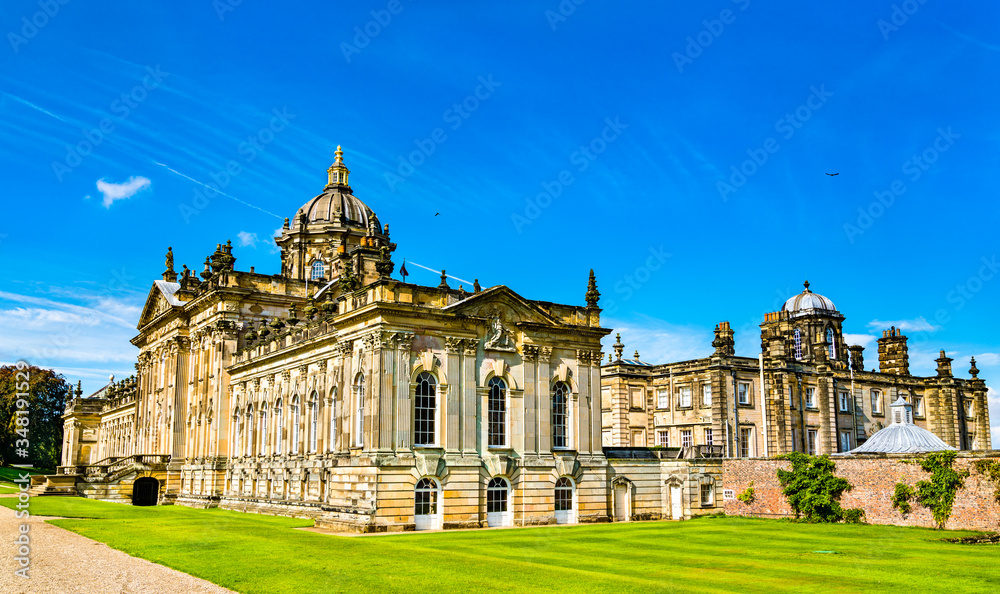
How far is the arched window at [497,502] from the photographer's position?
1355 inches

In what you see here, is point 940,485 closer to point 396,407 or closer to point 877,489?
point 877,489

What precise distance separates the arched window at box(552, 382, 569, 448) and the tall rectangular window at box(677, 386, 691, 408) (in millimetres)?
20910

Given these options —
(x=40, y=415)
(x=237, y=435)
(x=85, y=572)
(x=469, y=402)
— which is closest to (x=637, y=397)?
(x=237, y=435)

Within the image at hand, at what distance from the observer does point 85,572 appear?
19391 mm

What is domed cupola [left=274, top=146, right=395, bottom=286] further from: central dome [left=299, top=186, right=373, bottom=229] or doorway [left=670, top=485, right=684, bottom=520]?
doorway [left=670, top=485, right=684, bottom=520]

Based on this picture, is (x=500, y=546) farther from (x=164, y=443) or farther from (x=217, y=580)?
(x=164, y=443)

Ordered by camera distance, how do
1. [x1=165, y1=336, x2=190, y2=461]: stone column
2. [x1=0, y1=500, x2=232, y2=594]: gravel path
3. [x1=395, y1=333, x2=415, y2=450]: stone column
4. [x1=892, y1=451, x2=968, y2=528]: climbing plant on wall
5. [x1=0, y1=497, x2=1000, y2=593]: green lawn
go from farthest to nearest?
[x1=165, y1=336, x2=190, y2=461]: stone column → [x1=395, y1=333, x2=415, y2=450]: stone column → [x1=892, y1=451, x2=968, y2=528]: climbing plant on wall → [x1=0, y1=497, x2=1000, y2=593]: green lawn → [x1=0, y1=500, x2=232, y2=594]: gravel path

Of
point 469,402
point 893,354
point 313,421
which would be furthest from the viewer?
point 893,354

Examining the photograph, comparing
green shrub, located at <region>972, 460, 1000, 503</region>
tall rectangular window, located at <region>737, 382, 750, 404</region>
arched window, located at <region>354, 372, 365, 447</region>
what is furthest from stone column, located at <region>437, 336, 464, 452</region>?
tall rectangular window, located at <region>737, 382, 750, 404</region>

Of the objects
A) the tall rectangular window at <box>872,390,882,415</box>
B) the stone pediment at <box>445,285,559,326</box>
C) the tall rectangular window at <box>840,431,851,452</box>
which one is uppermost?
the stone pediment at <box>445,285,559,326</box>

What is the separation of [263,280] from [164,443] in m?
13.8

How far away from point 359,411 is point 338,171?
33.9m

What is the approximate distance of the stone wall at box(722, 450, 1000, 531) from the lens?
31.0 metres

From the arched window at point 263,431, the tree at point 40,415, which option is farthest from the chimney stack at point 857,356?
the tree at point 40,415
